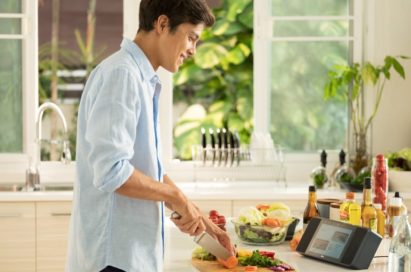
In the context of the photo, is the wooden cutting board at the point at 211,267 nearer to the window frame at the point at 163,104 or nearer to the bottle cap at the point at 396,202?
the bottle cap at the point at 396,202

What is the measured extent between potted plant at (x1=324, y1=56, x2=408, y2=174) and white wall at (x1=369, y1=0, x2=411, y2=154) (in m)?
0.07

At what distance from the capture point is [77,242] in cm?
246

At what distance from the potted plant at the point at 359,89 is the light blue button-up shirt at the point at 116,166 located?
3.10 m

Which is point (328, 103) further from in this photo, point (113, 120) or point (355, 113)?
point (113, 120)

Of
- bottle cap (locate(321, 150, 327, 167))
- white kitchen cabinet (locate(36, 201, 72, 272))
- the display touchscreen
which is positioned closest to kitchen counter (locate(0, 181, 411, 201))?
white kitchen cabinet (locate(36, 201, 72, 272))

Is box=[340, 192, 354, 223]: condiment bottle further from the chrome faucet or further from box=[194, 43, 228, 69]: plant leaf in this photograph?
box=[194, 43, 228, 69]: plant leaf

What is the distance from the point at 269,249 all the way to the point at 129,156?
985 mm

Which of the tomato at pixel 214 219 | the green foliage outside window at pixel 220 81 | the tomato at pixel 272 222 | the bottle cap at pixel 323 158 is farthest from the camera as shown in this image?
the green foliage outside window at pixel 220 81

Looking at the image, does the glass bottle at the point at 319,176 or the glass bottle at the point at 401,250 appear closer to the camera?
the glass bottle at the point at 401,250

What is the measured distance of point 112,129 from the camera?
7.45 feet

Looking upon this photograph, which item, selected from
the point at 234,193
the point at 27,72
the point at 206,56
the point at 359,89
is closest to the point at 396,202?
the point at 234,193

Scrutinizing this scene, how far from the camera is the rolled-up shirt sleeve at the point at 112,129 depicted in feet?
7.43

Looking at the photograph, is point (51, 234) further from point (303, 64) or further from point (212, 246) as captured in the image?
point (212, 246)

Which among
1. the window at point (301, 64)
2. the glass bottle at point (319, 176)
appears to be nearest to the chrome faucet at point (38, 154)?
the window at point (301, 64)
